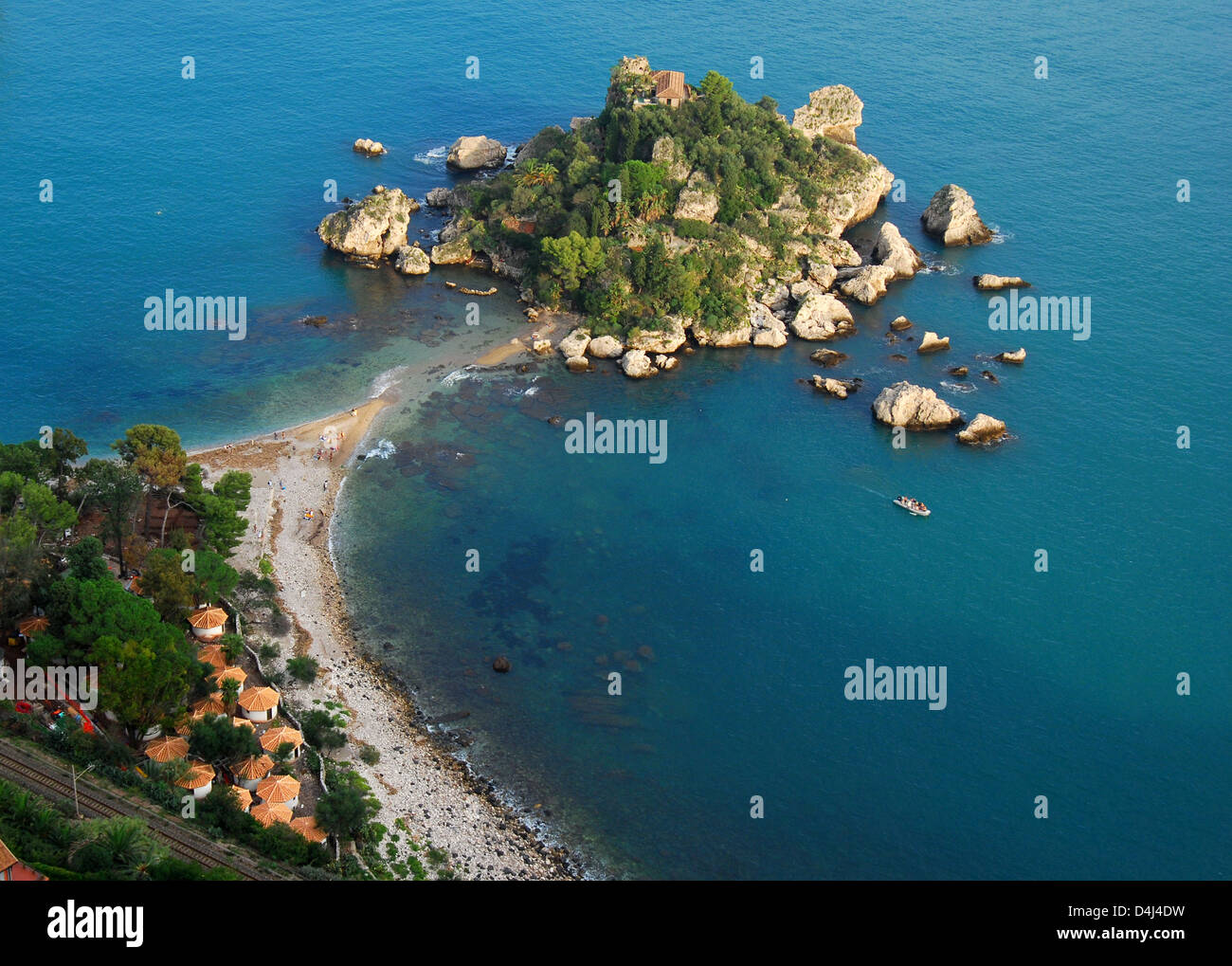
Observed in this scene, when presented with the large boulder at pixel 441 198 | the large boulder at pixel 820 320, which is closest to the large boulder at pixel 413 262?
the large boulder at pixel 441 198

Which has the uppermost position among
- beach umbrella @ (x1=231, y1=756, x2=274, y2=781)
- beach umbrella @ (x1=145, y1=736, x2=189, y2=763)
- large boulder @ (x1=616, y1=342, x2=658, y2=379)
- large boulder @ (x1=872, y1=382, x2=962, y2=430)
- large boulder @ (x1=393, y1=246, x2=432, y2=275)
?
large boulder @ (x1=393, y1=246, x2=432, y2=275)

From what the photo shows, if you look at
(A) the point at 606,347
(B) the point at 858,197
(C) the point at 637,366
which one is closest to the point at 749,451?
(C) the point at 637,366

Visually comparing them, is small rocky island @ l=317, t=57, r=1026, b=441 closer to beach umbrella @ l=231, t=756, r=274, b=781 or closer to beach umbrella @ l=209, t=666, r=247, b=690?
beach umbrella @ l=209, t=666, r=247, b=690

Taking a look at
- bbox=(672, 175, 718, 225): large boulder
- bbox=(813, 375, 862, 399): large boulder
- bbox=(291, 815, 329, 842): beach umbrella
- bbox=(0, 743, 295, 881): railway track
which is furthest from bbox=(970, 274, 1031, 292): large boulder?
bbox=(0, 743, 295, 881): railway track

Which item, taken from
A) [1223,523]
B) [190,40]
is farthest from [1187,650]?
[190,40]
